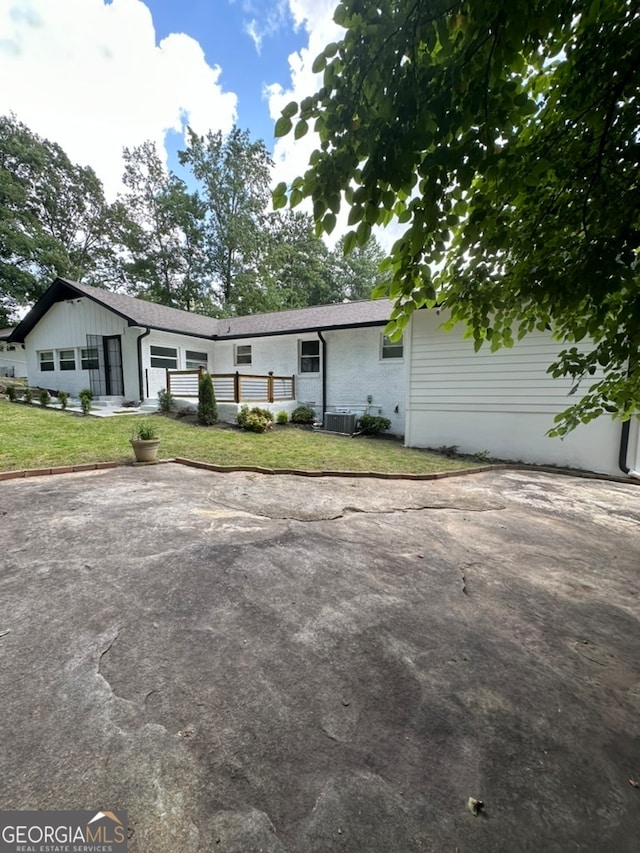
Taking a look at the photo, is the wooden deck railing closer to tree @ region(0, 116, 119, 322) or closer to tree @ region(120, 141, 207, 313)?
tree @ region(120, 141, 207, 313)

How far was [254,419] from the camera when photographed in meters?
10.7

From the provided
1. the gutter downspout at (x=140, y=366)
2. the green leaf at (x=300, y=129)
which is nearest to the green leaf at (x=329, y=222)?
the green leaf at (x=300, y=129)

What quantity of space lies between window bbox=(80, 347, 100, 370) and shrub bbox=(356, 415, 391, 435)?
11.0 meters

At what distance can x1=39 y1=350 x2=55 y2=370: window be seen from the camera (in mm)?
15867

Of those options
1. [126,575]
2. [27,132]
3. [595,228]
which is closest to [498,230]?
[595,228]

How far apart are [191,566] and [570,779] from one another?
104 inches

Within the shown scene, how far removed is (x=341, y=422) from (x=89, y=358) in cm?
1093

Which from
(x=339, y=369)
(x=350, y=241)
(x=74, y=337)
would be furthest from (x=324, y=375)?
(x=350, y=241)

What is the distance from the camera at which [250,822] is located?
4.03ft

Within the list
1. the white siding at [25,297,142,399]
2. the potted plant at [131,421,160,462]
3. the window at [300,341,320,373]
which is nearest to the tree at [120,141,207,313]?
the white siding at [25,297,142,399]

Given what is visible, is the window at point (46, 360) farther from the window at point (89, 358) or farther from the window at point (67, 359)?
the window at point (89, 358)

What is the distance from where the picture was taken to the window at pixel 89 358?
14594mm

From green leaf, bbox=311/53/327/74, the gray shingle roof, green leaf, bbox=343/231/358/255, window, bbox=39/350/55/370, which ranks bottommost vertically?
green leaf, bbox=343/231/358/255

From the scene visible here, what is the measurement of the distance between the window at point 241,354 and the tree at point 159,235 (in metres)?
12.2
